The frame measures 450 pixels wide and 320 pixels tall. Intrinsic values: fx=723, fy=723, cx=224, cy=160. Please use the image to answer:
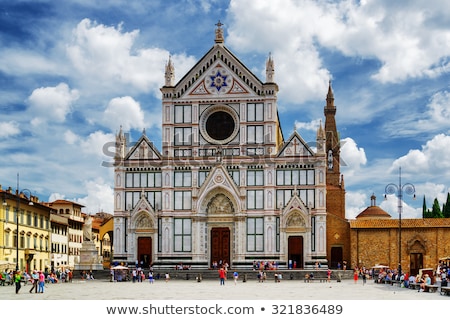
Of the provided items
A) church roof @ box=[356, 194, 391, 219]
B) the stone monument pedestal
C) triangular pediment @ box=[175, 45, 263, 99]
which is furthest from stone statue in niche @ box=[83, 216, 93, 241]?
church roof @ box=[356, 194, 391, 219]

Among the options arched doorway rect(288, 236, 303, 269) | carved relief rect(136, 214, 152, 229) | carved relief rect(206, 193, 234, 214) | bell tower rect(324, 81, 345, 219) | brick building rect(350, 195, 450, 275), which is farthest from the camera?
bell tower rect(324, 81, 345, 219)

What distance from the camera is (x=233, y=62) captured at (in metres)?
66.6

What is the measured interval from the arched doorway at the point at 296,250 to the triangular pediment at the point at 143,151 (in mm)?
14534

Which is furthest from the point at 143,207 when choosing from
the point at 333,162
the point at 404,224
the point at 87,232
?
the point at 333,162

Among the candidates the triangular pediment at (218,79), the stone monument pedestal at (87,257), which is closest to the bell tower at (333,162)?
the triangular pediment at (218,79)

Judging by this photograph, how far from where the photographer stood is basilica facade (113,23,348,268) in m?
64.7

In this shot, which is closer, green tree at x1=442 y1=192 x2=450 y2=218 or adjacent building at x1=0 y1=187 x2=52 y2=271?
adjacent building at x1=0 y1=187 x2=52 y2=271

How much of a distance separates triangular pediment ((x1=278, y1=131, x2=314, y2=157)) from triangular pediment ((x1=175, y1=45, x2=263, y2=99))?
516 cm

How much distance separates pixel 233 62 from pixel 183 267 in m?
19.2

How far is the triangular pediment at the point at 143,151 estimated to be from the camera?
221 feet

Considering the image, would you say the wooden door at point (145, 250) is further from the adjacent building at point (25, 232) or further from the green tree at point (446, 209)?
the green tree at point (446, 209)

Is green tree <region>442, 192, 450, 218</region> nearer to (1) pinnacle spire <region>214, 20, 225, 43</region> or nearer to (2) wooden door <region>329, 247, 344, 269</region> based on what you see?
(2) wooden door <region>329, 247, 344, 269</region>

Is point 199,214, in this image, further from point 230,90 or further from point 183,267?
point 230,90
